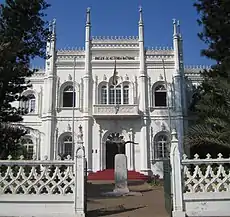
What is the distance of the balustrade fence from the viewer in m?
7.37

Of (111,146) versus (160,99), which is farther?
(160,99)

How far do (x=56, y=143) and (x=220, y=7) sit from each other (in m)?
16.6

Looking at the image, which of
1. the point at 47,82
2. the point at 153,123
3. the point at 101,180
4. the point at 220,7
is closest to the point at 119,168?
the point at 101,180

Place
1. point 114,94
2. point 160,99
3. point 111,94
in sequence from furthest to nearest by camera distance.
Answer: point 160,99 < point 111,94 < point 114,94

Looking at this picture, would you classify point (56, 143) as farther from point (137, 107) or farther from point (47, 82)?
point (137, 107)

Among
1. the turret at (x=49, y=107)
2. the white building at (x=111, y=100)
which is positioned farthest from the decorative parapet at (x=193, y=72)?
the turret at (x=49, y=107)

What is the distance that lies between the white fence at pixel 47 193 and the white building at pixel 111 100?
57.6 ft

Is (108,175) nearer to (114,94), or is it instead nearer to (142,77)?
(114,94)

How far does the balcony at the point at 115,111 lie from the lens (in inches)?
1004

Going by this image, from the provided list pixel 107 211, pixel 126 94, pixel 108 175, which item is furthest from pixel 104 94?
pixel 107 211

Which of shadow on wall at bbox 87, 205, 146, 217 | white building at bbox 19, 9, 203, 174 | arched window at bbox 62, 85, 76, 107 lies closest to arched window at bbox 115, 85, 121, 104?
white building at bbox 19, 9, 203, 174

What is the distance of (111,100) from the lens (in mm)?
27156

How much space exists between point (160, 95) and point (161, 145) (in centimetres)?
456

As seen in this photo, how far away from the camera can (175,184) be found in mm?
7348
